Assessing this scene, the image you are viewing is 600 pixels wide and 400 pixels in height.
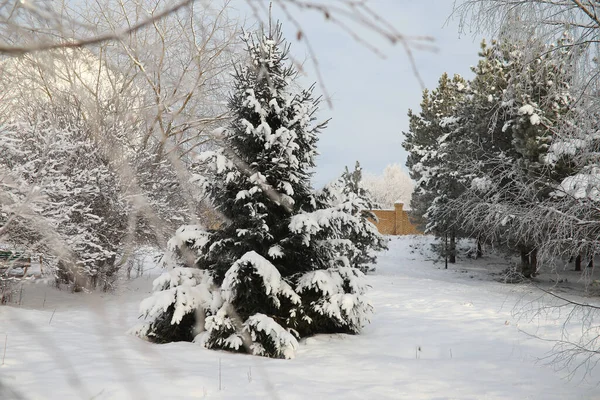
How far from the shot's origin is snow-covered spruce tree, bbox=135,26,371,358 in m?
5.79

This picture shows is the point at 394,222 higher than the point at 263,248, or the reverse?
the point at 394,222

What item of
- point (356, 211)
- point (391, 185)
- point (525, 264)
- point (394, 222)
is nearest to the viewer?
point (356, 211)

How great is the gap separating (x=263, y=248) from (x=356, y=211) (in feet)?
Answer: 22.6

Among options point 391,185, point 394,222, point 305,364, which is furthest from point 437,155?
point 391,185

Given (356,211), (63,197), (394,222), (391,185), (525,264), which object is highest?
(391,185)

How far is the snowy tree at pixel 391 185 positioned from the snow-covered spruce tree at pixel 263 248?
1982 inches

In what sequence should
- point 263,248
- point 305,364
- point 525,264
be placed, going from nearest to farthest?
1. point 305,364
2. point 263,248
3. point 525,264

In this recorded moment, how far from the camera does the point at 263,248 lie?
6.39m

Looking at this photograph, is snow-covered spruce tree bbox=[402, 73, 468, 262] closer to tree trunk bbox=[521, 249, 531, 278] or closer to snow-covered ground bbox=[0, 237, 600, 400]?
tree trunk bbox=[521, 249, 531, 278]

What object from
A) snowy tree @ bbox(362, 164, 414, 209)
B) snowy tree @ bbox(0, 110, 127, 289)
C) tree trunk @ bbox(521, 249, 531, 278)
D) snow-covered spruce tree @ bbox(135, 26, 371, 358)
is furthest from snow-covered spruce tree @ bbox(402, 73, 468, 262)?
snowy tree @ bbox(362, 164, 414, 209)

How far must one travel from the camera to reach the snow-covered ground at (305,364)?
12.8 feet

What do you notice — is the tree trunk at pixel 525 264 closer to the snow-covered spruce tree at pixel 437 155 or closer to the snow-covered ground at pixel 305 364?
the snow-covered spruce tree at pixel 437 155

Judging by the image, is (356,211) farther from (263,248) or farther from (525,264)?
(263,248)

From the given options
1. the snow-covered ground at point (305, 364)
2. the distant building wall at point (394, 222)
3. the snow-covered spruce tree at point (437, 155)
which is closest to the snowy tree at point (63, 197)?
the snow-covered ground at point (305, 364)
